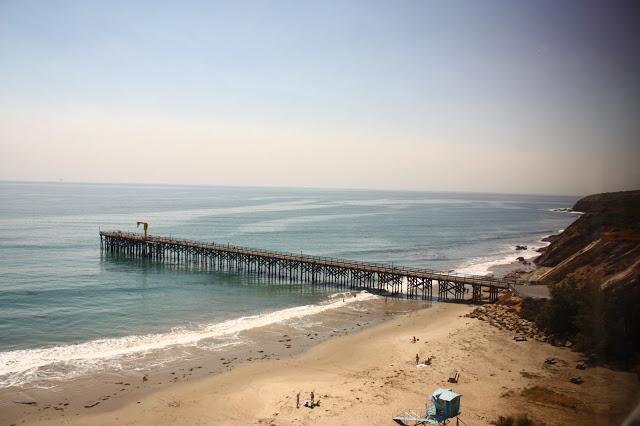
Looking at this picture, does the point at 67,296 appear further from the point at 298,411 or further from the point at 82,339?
the point at 298,411

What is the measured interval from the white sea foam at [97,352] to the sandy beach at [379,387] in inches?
196

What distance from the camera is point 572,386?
23125 millimetres

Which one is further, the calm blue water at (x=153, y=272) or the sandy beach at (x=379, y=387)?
the calm blue water at (x=153, y=272)

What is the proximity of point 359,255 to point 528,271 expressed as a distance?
23.7m

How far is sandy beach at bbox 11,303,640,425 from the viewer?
20.8 m

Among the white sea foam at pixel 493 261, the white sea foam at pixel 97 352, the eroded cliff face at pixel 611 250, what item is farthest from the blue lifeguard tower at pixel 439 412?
the white sea foam at pixel 493 261

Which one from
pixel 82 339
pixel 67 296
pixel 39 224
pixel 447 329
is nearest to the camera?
pixel 82 339

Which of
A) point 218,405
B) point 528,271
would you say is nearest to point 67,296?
point 218,405

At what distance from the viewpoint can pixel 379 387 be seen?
24.2 metres

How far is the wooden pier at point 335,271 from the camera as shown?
150 feet

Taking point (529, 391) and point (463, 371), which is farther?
point (463, 371)

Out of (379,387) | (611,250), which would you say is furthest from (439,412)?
(611,250)

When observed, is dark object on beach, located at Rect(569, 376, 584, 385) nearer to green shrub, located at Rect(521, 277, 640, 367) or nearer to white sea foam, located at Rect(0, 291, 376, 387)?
green shrub, located at Rect(521, 277, 640, 367)

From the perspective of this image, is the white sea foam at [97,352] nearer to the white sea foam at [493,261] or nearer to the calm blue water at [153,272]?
the calm blue water at [153,272]
